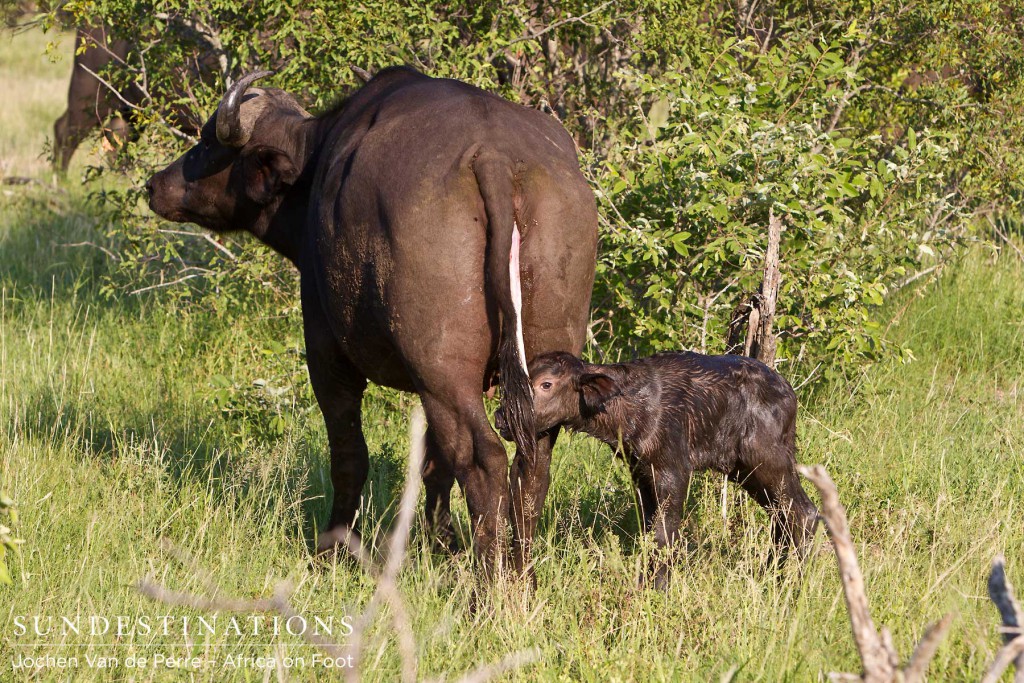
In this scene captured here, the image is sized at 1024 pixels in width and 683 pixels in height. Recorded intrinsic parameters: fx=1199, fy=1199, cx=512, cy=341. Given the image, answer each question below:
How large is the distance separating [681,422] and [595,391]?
0.42m

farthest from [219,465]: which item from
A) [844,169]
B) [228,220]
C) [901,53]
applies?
[901,53]

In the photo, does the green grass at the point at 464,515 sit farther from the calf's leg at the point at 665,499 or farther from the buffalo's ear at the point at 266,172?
the buffalo's ear at the point at 266,172

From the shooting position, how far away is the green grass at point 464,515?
3979 millimetres

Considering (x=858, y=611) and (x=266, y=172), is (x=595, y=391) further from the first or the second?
(x=858, y=611)

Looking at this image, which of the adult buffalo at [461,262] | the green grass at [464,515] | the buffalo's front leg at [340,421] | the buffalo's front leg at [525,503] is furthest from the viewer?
the buffalo's front leg at [340,421]

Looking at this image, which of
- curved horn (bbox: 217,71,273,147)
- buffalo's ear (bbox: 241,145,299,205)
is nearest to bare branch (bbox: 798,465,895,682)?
buffalo's ear (bbox: 241,145,299,205)

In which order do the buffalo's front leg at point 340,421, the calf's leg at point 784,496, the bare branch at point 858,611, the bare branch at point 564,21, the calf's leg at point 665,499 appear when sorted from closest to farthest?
the bare branch at point 858,611 → the calf's leg at point 665,499 → the calf's leg at point 784,496 → the buffalo's front leg at point 340,421 → the bare branch at point 564,21

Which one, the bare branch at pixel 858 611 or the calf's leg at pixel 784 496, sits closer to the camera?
the bare branch at pixel 858 611

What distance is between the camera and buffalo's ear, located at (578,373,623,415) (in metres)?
4.60

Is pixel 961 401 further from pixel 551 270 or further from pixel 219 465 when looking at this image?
pixel 219 465

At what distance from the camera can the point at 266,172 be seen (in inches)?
222

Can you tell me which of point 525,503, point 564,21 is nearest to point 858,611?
point 525,503

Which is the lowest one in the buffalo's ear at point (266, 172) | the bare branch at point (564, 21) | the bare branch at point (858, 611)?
the bare branch at point (858, 611)

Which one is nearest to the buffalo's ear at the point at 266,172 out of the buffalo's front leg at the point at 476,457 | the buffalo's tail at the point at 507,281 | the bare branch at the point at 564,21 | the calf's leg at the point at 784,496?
the buffalo's tail at the point at 507,281
